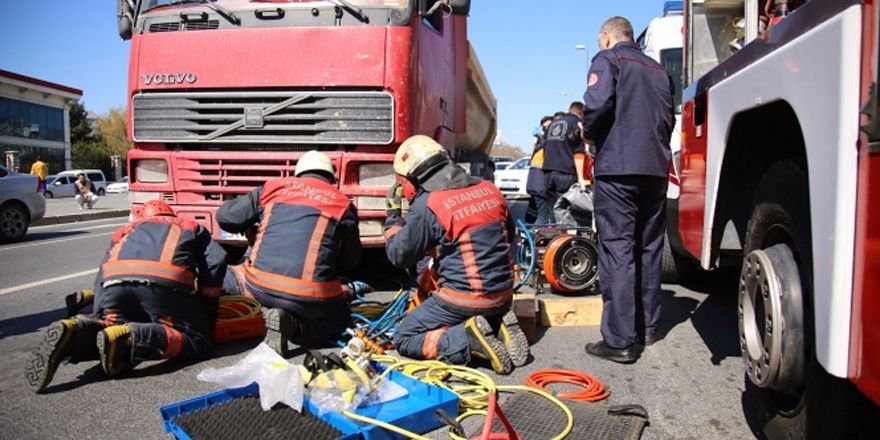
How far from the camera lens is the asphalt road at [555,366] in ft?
10.2

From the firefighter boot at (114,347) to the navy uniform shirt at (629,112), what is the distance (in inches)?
113

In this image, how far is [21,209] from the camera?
40.3 feet

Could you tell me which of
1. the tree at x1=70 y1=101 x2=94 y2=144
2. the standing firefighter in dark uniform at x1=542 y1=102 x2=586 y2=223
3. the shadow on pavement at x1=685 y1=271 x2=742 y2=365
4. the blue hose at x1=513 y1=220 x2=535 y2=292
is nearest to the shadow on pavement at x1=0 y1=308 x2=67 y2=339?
the blue hose at x1=513 y1=220 x2=535 y2=292

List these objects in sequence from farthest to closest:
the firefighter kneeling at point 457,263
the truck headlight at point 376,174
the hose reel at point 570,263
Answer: the truck headlight at point 376,174 < the hose reel at point 570,263 < the firefighter kneeling at point 457,263

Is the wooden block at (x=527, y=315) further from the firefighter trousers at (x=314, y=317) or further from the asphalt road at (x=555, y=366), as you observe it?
the firefighter trousers at (x=314, y=317)

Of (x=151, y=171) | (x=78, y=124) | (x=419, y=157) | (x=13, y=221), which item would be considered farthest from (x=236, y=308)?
(x=78, y=124)

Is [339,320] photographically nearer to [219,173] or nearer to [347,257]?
[347,257]

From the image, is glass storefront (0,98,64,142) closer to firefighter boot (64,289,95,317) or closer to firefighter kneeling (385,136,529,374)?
firefighter boot (64,289,95,317)

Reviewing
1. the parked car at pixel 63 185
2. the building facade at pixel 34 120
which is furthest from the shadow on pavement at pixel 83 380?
A: the building facade at pixel 34 120

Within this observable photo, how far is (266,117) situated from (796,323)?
454 centimetres

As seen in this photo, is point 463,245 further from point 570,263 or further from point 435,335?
point 570,263

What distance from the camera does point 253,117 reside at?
5.70 meters

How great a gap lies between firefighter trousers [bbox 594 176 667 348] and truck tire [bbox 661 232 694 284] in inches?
72.6

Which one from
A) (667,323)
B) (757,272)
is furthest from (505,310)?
(757,272)
